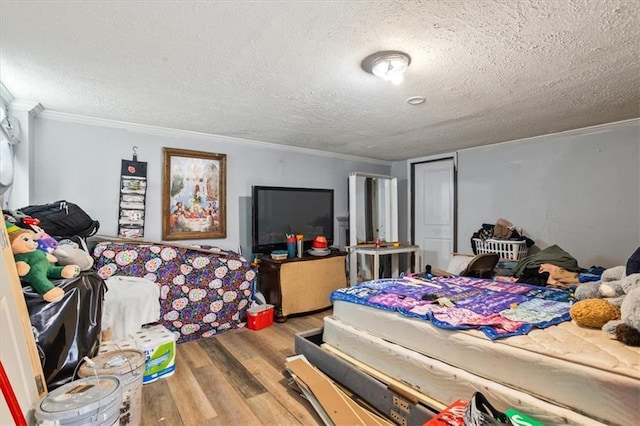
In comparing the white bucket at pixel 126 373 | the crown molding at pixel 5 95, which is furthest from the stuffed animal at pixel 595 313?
the crown molding at pixel 5 95

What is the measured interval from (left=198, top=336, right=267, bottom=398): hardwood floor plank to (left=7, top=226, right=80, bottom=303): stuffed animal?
1270 mm

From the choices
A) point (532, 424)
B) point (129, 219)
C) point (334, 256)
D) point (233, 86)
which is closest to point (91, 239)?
point (129, 219)

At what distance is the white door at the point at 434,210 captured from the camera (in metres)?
4.63

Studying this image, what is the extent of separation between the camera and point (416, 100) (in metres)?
2.43

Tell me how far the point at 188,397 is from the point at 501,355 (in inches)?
76.0

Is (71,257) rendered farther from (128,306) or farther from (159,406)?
(159,406)

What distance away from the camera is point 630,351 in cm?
127

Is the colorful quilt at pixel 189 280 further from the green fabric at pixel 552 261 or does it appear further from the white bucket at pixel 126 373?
the green fabric at pixel 552 261

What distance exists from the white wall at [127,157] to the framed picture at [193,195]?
80 millimetres

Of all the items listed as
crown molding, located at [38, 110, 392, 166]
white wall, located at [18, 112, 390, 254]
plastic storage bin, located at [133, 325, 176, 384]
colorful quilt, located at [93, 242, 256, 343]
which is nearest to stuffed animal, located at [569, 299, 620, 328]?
plastic storage bin, located at [133, 325, 176, 384]

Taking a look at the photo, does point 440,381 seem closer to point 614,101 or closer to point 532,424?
point 532,424

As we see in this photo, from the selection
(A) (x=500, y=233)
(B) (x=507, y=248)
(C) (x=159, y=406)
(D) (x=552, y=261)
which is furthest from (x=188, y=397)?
(A) (x=500, y=233)

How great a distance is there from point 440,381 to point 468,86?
6.30 feet

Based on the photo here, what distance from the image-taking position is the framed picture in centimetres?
329
